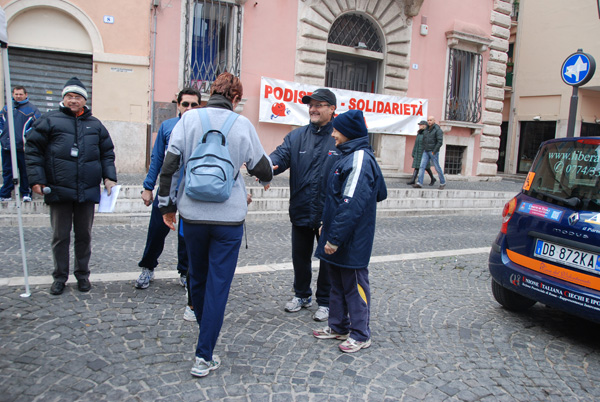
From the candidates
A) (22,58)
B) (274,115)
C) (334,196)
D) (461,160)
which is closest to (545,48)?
(461,160)

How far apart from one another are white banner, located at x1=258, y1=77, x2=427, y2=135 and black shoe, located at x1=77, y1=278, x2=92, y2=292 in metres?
9.09

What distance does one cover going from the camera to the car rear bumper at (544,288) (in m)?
3.66

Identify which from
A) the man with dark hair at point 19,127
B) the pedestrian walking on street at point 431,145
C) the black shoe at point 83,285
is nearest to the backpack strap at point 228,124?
the black shoe at point 83,285

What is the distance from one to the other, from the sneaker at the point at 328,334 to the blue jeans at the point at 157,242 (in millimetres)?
1454

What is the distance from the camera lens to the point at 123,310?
4.07 m

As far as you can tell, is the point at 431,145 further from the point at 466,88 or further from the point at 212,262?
the point at 212,262

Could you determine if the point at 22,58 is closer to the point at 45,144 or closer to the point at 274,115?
the point at 274,115

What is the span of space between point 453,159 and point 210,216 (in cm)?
1515

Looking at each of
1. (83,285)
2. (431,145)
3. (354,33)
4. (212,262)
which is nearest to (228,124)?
(212,262)

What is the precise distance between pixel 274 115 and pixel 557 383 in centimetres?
1080

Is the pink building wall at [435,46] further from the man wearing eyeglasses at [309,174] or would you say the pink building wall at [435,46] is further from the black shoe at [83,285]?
the black shoe at [83,285]

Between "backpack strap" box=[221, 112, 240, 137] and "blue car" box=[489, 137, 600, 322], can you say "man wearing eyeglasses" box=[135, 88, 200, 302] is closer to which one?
"backpack strap" box=[221, 112, 240, 137]

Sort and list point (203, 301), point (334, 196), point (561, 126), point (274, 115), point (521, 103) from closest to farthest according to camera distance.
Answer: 1. point (203, 301)
2. point (334, 196)
3. point (274, 115)
4. point (561, 126)
5. point (521, 103)

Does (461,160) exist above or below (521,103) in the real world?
below
